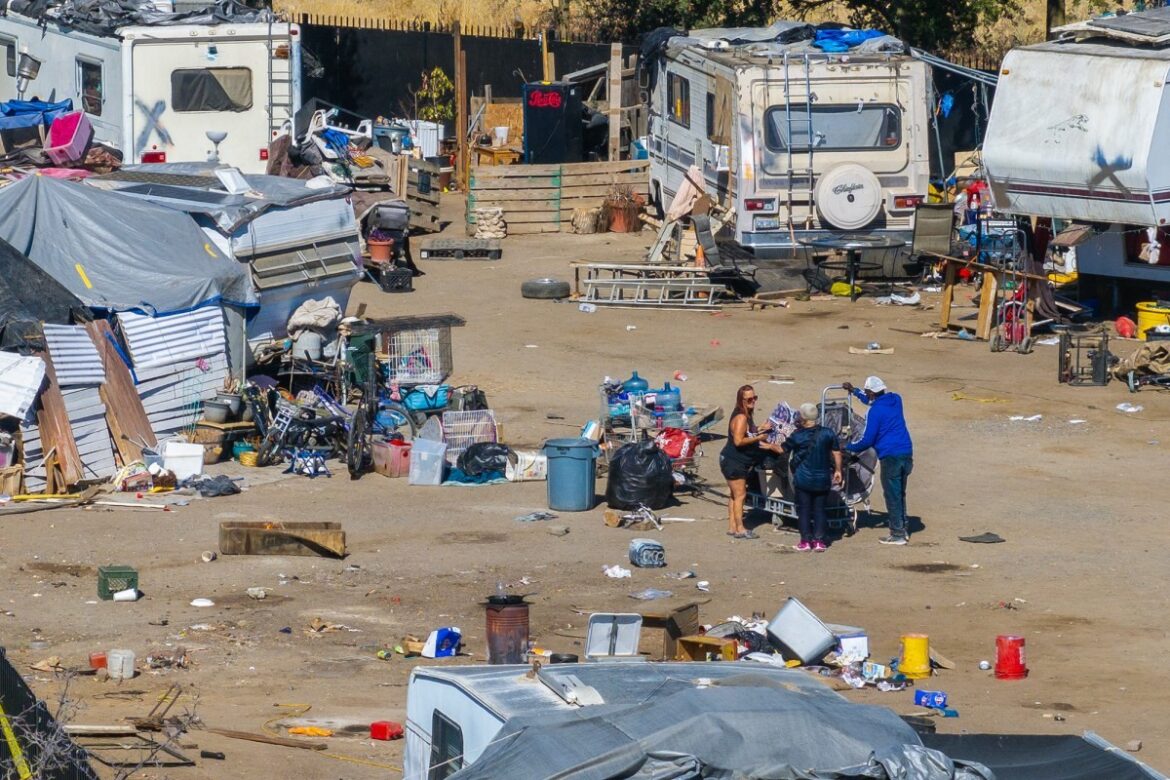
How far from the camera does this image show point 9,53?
28.1 meters

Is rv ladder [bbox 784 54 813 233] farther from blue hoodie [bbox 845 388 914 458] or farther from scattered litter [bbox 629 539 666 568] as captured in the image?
scattered litter [bbox 629 539 666 568]

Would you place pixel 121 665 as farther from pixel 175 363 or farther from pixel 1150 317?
pixel 1150 317

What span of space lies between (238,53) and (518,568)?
14154mm

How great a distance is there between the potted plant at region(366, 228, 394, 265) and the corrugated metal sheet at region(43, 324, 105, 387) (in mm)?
8987

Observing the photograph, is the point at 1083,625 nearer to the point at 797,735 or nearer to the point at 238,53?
the point at 797,735

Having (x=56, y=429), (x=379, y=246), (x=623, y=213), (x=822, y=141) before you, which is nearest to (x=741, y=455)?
(x=56, y=429)

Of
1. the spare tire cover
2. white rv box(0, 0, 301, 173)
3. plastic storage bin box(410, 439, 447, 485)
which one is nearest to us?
plastic storage bin box(410, 439, 447, 485)

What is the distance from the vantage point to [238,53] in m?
25.2

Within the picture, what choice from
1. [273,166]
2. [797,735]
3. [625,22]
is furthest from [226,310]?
[625,22]

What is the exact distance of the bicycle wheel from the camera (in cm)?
1559

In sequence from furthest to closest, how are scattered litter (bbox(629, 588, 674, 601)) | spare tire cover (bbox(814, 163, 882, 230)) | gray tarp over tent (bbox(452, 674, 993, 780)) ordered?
spare tire cover (bbox(814, 163, 882, 230)) → scattered litter (bbox(629, 588, 674, 601)) → gray tarp over tent (bbox(452, 674, 993, 780))

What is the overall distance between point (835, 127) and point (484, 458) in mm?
9807

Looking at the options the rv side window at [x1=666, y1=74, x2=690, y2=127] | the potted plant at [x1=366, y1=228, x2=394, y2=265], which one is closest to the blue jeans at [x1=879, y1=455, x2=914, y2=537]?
the potted plant at [x1=366, y1=228, x2=394, y2=265]

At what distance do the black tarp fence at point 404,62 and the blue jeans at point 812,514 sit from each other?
71.0 ft
